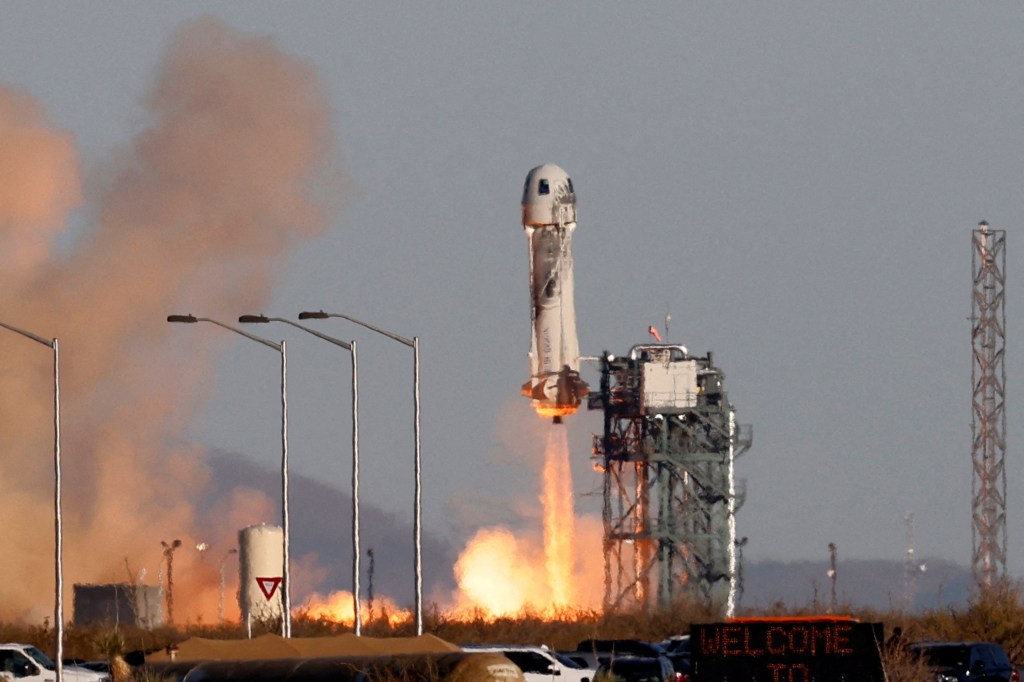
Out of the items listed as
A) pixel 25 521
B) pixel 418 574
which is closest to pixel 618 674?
pixel 418 574

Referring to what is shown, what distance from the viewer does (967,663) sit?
58312 millimetres

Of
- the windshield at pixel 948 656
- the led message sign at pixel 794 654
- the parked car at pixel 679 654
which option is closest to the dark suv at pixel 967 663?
the windshield at pixel 948 656

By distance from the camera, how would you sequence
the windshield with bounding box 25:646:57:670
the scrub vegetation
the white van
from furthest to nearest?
1. the scrub vegetation
2. the windshield with bounding box 25:646:57:670
3. the white van

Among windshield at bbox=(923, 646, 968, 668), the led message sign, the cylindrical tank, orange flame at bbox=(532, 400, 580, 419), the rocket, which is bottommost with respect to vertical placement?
windshield at bbox=(923, 646, 968, 668)

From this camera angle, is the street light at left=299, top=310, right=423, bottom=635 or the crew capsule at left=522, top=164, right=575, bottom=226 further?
the crew capsule at left=522, top=164, right=575, bottom=226

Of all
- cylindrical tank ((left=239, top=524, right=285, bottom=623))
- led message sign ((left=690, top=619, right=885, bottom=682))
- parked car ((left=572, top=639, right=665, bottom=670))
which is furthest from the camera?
cylindrical tank ((left=239, top=524, right=285, bottom=623))

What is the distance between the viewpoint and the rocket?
383 feet

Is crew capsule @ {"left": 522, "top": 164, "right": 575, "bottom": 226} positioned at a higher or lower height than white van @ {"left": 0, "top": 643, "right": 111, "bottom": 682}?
higher

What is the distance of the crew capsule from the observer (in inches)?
4609

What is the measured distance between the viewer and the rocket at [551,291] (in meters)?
117

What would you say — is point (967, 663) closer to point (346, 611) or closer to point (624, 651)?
point (624, 651)

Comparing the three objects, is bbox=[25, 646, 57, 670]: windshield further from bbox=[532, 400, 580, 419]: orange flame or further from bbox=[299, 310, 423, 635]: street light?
bbox=[532, 400, 580, 419]: orange flame

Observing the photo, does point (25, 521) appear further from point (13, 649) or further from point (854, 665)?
point (854, 665)

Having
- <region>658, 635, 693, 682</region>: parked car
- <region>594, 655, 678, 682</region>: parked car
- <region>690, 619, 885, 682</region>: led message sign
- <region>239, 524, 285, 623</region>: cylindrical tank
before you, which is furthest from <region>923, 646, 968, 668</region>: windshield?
<region>239, 524, 285, 623</region>: cylindrical tank
